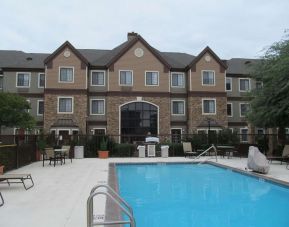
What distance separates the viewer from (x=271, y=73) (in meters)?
19.5

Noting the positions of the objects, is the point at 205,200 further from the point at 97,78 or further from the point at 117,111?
the point at 97,78

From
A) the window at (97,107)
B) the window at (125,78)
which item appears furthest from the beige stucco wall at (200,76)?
the window at (97,107)

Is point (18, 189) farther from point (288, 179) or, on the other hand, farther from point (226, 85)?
point (226, 85)

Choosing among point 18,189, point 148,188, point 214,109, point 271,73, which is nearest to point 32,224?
point 18,189

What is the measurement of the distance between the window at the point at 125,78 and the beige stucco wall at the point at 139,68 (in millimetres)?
295

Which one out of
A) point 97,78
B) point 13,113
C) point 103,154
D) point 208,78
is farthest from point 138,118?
point 13,113

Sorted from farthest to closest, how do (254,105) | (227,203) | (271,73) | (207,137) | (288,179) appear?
(207,137) < (254,105) < (271,73) < (288,179) < (227,203)

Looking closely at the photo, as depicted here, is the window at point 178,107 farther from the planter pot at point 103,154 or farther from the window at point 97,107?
the planter pot at point 103,154

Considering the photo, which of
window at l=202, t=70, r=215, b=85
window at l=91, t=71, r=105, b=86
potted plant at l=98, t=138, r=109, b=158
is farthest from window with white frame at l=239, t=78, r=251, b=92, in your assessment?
potted plant at l=98, t=138, r=109, b=158

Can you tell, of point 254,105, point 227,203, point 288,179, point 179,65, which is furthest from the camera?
point 179,65

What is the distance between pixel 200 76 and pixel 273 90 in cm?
1554

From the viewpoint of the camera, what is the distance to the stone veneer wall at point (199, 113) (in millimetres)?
34000

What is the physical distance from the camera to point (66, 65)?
1293 inches

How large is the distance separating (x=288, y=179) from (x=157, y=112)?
22491mm
